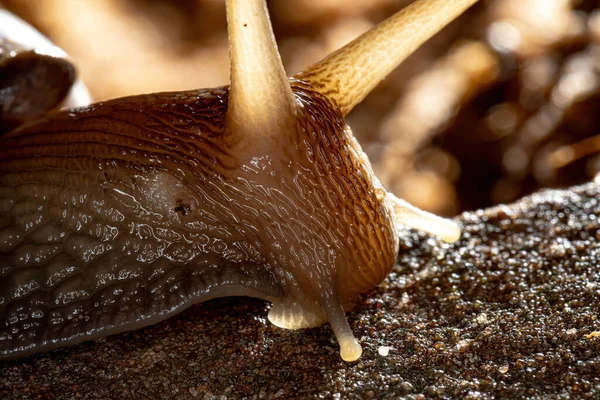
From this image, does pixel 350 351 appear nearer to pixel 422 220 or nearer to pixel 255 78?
pixel 422 220

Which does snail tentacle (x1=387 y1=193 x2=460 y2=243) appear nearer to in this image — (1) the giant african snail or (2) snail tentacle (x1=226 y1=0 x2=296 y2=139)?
(1) the giant african snail

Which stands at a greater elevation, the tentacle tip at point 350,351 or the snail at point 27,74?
the snail at point 27,74

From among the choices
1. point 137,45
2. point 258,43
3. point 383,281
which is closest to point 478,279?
point 383,281

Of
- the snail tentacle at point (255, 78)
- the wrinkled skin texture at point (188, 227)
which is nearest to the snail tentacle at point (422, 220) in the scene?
the wrinkled skin texture at point (188, 227)

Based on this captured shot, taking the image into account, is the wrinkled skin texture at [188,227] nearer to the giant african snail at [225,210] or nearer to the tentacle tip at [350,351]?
the giant african snail at [225,210]

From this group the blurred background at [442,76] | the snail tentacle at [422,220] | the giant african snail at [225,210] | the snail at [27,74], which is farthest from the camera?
the blurred background at [442,76]

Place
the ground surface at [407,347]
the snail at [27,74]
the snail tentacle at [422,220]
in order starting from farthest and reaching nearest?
the snail at [27,74] < the snail tentacle at [422,220] < the ground surface at [407,347]

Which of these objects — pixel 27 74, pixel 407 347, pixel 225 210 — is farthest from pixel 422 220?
pixel 27 74

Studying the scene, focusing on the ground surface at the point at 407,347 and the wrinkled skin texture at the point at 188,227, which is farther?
the wrinkled skin texture at the point at 188,227

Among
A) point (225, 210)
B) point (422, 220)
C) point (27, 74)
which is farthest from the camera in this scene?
point (27, 74)
